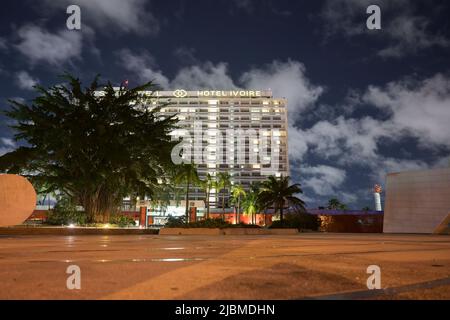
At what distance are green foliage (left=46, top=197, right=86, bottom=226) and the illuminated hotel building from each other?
112345 mm

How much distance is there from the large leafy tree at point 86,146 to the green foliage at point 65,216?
1133 millimetres

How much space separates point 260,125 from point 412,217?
10704 centimetres

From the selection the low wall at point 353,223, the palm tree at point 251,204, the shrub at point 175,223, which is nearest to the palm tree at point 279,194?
the low wall at point 353,223

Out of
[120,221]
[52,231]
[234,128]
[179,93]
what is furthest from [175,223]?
[179,93]

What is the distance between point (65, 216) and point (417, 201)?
123 feet

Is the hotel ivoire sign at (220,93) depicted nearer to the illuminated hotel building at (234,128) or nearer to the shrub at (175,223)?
the illuminated hotel building at (234,128)

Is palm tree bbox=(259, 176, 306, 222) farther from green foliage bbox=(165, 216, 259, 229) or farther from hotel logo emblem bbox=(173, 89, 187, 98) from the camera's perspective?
hotel logo emblem bbox=(173, 89, 187, 98)

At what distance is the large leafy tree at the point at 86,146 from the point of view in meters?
28.5

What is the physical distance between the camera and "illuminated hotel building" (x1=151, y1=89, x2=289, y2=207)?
14262cm

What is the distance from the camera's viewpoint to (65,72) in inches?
1233

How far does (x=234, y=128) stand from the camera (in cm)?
14838

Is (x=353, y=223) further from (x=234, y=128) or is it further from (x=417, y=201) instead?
(x=234, y=128)

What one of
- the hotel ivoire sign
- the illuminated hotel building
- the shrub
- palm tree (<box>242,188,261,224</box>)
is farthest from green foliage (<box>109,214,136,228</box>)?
the hotel ivoire sign
